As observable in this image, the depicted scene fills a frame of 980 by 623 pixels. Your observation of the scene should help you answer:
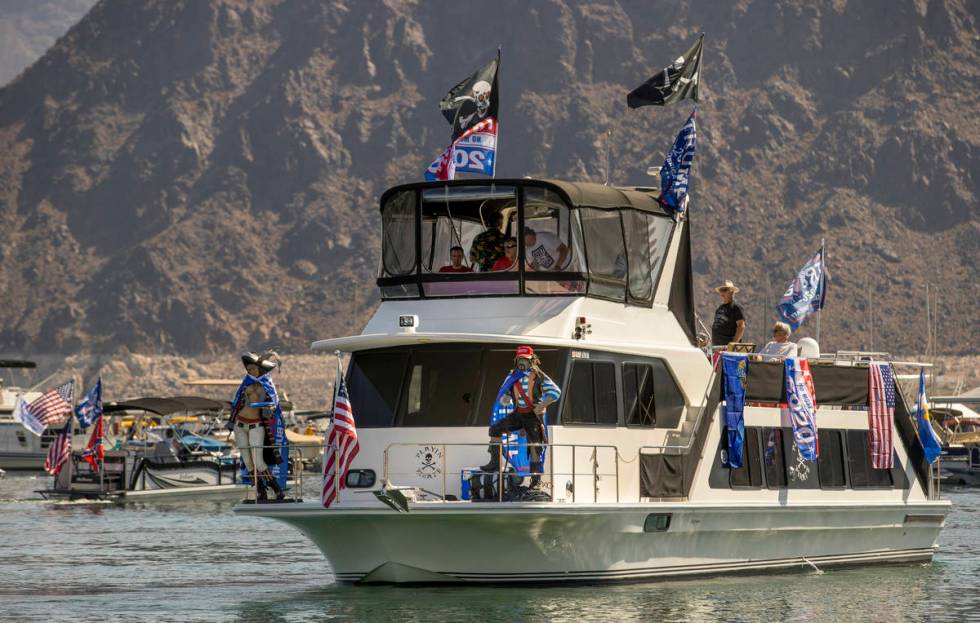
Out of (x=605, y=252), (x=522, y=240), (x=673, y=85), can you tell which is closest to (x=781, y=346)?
(x=605, y=252)

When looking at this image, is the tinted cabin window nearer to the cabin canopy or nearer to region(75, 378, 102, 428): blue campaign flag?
the cabin canopy

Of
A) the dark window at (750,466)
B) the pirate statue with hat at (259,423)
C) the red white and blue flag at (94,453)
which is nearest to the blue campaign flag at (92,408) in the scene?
the red white and blue flag at (94,453)

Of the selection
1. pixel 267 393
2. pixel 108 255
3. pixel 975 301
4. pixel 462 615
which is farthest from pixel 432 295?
pixel 108 255

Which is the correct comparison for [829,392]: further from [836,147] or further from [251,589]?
[836,147]

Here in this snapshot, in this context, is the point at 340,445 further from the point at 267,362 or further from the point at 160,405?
the point at 160,405

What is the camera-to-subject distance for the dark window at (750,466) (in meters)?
24.4

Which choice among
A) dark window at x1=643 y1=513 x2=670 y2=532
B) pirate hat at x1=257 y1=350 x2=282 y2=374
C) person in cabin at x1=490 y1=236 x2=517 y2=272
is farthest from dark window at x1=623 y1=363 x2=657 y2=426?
pirate hat at x1=257 y1=350 x2=282 y2=374

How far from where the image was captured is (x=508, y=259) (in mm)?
23328

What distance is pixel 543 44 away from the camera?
200 m

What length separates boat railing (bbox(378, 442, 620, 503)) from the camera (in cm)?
2153

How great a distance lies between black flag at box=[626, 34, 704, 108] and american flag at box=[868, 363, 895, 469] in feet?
16.6

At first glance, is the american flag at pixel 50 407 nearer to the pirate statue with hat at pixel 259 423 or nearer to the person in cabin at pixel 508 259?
the pirate statue with hat at pixel 259 423

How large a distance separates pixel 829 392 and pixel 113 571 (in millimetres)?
11633

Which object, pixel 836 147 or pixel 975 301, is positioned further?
pixel 836 147
